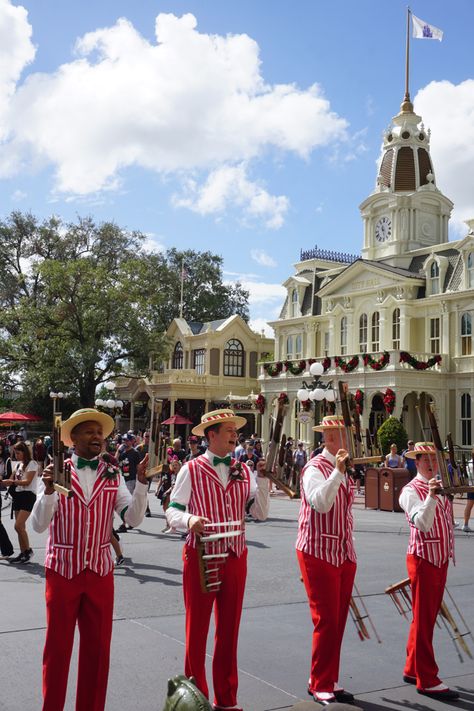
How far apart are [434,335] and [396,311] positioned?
2.28 meters

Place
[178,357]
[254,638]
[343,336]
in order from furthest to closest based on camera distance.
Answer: [178,357] → [343,336] → [254,638]

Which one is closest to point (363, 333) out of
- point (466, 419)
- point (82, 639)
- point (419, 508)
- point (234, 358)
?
point (466, 419)

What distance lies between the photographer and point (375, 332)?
38.0 metres

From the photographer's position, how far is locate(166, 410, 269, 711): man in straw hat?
16.5 ft

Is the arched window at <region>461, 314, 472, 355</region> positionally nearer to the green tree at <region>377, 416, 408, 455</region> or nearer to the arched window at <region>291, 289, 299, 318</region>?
the green tree at <region>377, 416, 408, 455</region>

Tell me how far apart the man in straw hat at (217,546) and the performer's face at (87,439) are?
2.21ft

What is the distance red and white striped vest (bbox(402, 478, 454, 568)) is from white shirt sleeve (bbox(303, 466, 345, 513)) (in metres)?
0.83

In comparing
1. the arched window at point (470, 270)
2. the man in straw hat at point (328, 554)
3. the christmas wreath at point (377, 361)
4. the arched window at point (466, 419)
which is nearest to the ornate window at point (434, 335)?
the arched window at point (470, 270)

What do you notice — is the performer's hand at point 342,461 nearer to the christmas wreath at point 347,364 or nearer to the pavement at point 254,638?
the pavement at point 254,638

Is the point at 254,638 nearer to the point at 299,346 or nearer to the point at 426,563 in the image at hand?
the point at 426,563

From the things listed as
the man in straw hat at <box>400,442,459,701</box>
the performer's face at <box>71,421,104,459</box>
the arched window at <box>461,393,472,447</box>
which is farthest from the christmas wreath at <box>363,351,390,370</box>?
the performer's face at <box>71,421,104,459</box>

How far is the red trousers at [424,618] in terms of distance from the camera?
5703mm

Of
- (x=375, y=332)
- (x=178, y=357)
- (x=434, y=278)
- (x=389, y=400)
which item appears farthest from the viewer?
(x=178, y=357)

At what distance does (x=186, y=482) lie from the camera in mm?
5262
